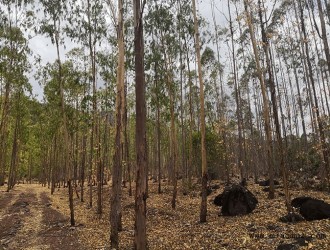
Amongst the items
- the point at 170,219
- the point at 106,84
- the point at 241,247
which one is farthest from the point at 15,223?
the point at 241,247

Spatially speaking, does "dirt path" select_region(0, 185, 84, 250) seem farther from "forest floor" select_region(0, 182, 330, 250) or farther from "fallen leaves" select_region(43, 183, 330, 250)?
"fallen leaves" select_region(43, 183, 330, 250)

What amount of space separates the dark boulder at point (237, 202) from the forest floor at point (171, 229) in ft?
1.31

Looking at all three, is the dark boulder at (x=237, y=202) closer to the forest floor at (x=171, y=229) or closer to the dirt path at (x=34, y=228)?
the forest floor at (x=171, y=229)

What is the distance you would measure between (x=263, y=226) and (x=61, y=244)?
734 cm

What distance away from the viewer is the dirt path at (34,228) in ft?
38.2

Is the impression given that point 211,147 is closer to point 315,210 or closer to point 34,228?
point 34,228

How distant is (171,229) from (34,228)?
6.62m

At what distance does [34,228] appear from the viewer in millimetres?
14562

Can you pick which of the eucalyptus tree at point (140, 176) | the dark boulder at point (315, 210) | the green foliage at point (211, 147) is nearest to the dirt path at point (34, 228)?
the eucalyptus tree at point (140, 176)

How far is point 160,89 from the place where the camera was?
22125 millimetres

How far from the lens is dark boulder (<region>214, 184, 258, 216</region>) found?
13539mm

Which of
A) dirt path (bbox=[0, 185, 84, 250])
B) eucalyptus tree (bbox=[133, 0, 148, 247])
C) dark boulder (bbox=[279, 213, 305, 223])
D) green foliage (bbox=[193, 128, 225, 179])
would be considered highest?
green foliage (bbox=[193, 128, 225, 179])

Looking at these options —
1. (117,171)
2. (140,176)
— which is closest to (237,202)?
(117,171)

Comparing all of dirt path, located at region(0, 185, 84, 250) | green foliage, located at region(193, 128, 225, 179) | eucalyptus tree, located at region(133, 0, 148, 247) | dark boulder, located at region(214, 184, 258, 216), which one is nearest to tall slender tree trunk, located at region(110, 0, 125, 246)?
dirt path, located at region(0, 185, 84, 250)
